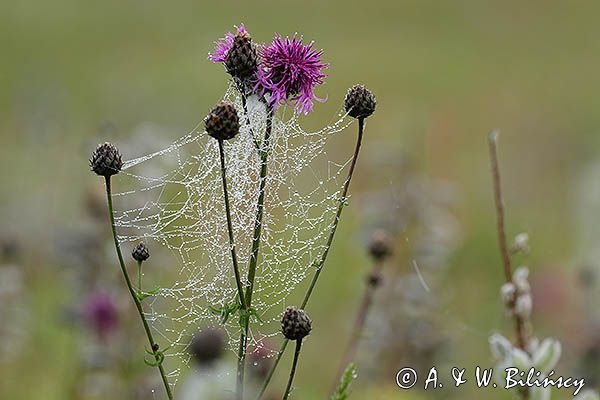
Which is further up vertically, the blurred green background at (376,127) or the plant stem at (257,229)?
the blurred green background at (376,127)

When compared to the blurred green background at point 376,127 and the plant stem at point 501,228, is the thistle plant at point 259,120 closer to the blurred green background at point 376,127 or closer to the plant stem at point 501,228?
the plant stem at point 501,228

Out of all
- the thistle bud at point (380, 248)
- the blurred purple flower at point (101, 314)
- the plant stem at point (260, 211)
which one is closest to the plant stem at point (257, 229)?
the plant stem at point (260, 211)

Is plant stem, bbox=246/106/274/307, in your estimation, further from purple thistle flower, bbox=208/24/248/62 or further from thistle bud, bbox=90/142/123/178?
thistle bud, bbox=90/142/123/178

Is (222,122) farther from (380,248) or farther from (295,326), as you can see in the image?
(380,248)

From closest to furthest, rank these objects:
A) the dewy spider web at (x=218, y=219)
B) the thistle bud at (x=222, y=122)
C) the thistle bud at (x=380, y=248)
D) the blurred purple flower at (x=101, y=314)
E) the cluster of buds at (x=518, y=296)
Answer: the thistle bud at (x=222, y=122)
the dewy spider web at (x=218, y=219)
the cluster of buds at (x=518, y=296)
the thistle bud at (x=380, y=248)
the blurred purple flower at (x=101, y=314)

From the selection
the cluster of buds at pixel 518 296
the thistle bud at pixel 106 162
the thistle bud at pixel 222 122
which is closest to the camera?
the thistle bud at pixel 222 122

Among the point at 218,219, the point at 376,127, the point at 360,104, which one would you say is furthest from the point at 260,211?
the point at 376,127
